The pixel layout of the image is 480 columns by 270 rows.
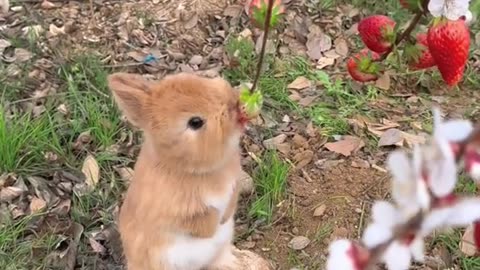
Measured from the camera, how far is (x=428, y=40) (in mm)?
1269

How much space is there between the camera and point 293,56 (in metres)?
3.39

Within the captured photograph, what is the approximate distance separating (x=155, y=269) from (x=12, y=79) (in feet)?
4.05

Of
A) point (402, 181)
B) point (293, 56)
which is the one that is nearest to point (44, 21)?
point (293, 56)

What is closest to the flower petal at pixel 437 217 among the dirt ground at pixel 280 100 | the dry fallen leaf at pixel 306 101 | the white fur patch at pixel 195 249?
the white fur patch at pixel 195 249

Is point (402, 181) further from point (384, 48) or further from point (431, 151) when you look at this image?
point (384, 48)

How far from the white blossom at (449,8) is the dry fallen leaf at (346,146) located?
1.82m

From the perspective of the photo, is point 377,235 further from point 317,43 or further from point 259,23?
point 317,43

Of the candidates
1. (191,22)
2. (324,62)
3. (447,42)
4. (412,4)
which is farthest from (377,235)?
(191,22)

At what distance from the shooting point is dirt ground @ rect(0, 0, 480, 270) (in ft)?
9.02

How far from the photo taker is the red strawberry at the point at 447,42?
1.23 metres

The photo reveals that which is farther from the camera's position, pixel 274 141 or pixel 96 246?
pixel 274 141

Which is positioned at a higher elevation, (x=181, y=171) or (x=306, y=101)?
(x=181, y=171)

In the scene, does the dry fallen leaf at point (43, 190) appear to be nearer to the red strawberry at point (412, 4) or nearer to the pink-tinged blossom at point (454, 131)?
the red strawberry at point (412, 4)

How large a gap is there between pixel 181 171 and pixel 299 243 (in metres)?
0.79
